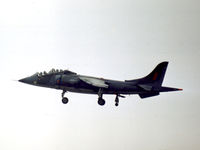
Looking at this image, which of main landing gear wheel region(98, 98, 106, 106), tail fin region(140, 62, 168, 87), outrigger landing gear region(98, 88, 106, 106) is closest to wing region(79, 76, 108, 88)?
outrigger landing gear region(98, 88, 106, 106)

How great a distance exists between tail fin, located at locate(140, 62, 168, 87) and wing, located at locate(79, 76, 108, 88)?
13.6 ft

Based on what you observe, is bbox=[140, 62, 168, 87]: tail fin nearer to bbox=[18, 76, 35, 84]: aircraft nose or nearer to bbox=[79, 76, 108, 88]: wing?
bbox=[79, 76, 108, 88]: wing

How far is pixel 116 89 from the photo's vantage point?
32312mm

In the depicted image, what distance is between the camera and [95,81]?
31859 mm

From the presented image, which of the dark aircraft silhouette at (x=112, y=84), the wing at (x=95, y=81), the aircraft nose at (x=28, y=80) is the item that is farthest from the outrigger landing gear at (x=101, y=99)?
the aircraft nose at (x=28, y=80)

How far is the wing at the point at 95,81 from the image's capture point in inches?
1209

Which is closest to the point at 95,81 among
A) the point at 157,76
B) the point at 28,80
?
the point at 157,76

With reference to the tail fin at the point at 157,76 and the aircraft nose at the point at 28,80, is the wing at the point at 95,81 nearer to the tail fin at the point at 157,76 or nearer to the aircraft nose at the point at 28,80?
the tail fin at the point at 157,76

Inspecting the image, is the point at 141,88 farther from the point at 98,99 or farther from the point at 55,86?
the point at 55,86

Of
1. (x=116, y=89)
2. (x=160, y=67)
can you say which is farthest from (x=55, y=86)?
(x=160, y=67)

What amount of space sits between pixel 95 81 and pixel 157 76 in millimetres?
6334

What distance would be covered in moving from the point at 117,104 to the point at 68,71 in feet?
20.0

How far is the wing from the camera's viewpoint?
30.7 metres

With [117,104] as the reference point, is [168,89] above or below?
above
